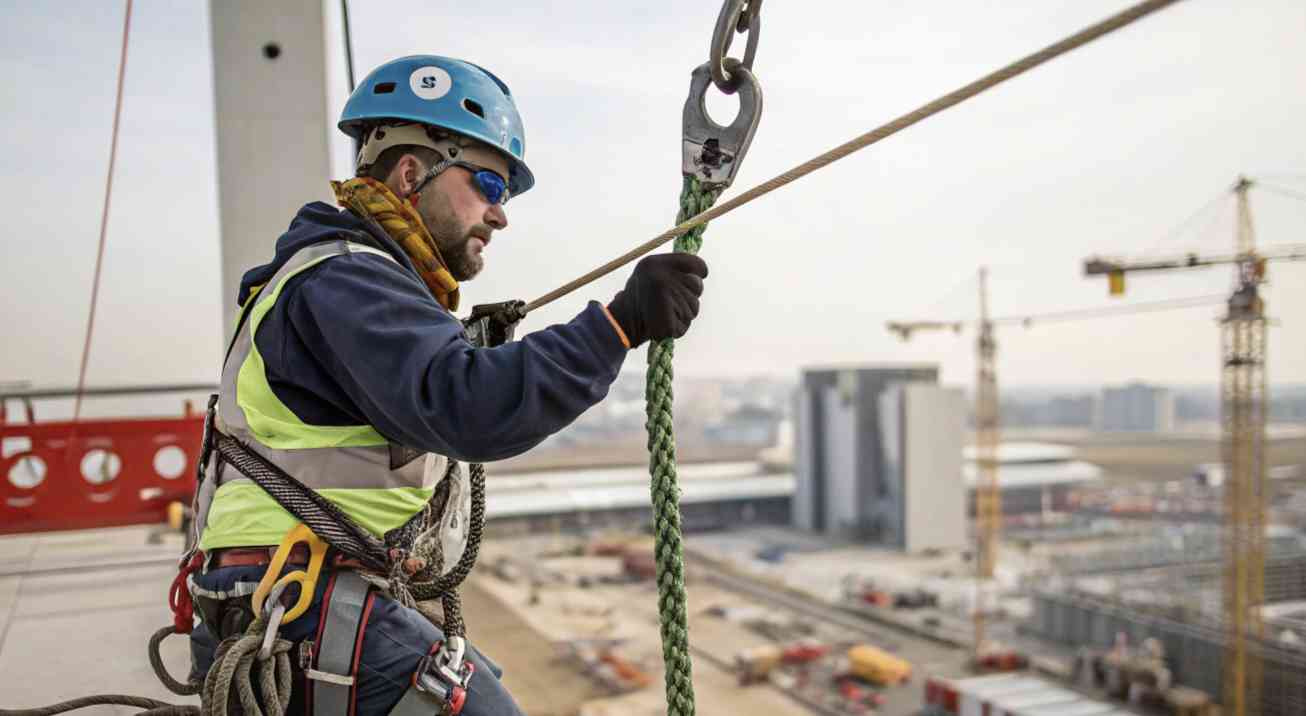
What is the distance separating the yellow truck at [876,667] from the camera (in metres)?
18.7

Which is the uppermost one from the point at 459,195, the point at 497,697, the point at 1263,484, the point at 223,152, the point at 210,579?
the point at 223,152

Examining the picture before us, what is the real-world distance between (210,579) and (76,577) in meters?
2.87

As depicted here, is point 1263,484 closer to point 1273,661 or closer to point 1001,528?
point 1001,528

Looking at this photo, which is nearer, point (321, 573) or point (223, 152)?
point (321, 573)

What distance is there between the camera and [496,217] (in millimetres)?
1541

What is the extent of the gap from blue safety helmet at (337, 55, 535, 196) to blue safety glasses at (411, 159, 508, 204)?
0.05 metres

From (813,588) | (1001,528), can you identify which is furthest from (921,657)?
(1001,528)

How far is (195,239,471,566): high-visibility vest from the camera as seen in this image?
1280mm

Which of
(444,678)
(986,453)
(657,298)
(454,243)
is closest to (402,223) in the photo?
(454,243)

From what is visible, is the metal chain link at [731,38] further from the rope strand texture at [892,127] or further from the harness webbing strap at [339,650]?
the harness webbing strap at [339,650]

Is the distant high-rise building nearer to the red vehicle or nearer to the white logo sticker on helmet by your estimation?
the red vehicle

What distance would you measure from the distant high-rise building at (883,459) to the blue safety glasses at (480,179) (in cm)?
3509

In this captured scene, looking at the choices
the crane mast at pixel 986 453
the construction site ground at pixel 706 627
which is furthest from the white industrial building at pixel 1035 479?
the construction site ground at pixel 706 627

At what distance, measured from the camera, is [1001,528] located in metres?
37.5
